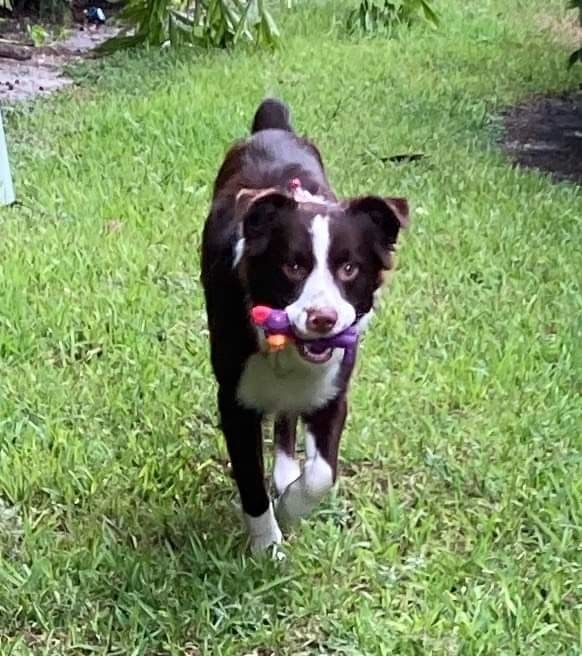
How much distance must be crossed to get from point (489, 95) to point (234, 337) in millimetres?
5826

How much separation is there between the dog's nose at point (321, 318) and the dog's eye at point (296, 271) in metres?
0.11

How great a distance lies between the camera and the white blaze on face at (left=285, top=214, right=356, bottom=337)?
8.83ft

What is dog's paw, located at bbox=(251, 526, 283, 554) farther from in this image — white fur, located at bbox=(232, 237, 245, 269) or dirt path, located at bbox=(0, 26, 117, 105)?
dirt path, located at bbox=(0, 26, 117, 105)

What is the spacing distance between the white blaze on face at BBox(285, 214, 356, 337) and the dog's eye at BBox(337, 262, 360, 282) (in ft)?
0.08

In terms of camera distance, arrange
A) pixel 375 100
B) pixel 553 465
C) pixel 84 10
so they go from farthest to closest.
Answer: pixel 84 10 < pixel 375 100 < pixel 553 465

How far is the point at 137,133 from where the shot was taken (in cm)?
707

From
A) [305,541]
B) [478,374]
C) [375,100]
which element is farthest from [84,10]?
[305,541]

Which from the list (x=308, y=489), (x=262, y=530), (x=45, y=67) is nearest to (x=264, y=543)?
(x=262, y=530)

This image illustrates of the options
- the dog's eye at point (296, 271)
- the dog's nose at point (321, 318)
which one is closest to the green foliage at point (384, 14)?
the dog's eye at point (296, 271)

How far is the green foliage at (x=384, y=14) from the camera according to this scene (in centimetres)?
1045

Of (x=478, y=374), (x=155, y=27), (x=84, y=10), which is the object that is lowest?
(x=84, y=10)

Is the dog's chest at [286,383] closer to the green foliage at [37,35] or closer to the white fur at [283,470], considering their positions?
the white fur at [283,470]

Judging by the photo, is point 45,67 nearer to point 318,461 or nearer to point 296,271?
point 318,461

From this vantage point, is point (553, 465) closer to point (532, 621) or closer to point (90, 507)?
point (532, 621)
